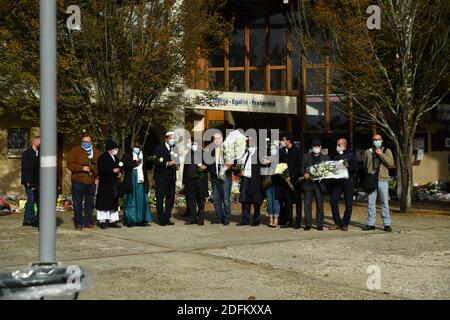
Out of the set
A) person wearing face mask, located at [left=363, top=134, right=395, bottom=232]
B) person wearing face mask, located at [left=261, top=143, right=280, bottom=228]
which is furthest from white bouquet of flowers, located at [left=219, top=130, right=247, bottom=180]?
person wearing face mask, located at [left=363, top=134, right=395, bottom=232]

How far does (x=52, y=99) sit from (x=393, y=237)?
25.7ft

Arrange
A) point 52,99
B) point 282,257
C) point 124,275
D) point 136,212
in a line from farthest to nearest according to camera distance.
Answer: point 136,212 < point 282,257 < point 124,275 < point 52,99

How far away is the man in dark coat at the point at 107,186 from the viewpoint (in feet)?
42.4

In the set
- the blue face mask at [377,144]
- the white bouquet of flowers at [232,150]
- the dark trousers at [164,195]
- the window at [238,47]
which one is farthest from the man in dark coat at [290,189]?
the window at [238,47]

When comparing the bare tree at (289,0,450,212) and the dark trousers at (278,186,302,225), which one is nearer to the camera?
the dark trousers at (278,186,302,225)

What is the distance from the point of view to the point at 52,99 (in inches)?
232

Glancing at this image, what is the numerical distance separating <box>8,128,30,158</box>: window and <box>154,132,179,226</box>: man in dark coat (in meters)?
8.72

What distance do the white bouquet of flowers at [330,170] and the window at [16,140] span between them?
11428 mm

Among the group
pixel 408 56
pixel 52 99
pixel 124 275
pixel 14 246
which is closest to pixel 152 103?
pixel 408 56

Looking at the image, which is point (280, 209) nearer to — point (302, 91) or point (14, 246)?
point (14, 246)

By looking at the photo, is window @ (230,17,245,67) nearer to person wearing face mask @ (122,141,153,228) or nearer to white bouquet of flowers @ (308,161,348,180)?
person wearing face mask @ (122,141,153,228)

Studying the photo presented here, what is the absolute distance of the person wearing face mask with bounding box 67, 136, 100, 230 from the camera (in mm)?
12711

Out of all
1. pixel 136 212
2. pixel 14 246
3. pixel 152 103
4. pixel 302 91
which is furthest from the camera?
pixel 302 91
